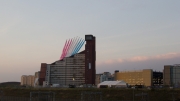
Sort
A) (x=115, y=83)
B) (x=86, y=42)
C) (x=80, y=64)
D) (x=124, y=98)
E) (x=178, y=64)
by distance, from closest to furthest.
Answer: (x=124, y=98) → (x=115, y=83) → (x=86, y=42) → (x=80, y=64) → (x=178, y=64)

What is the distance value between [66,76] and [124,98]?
327 feet

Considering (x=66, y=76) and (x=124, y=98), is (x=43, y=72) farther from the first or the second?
(x=124, y=98)

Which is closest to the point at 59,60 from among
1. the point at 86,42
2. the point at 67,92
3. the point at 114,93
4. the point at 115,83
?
the point at 86,42

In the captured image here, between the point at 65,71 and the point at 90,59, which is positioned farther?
the point at 65,71

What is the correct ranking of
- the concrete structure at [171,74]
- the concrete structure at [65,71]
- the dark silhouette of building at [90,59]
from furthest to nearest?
the concrete structure at [171,74]
the concrete structure at [65,71]
the dark silhouette of building at [90,59]

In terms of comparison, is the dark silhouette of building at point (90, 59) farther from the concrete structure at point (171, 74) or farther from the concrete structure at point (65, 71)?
the concrete structure at point (171, 74)

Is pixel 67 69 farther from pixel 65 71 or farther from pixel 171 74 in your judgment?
pixel 171 74

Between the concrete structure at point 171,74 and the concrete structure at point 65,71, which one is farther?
the concrete structure at point 171,74

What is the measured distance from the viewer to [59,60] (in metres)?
174

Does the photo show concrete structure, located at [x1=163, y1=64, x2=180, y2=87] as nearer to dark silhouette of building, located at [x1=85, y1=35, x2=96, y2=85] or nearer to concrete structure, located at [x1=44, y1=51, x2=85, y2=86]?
dark silhouette of building, located at [x1=85, y1=35, x2=96, y2=85]

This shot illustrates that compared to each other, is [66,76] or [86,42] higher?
[86,42]

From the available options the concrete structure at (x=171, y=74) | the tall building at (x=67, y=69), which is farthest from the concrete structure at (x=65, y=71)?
the concrete structure at (x=171, y=74)

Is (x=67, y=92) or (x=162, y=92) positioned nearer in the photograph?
(x=162, y=92)

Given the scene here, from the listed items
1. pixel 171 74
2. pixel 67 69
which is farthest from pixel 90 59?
pixel 171 74
